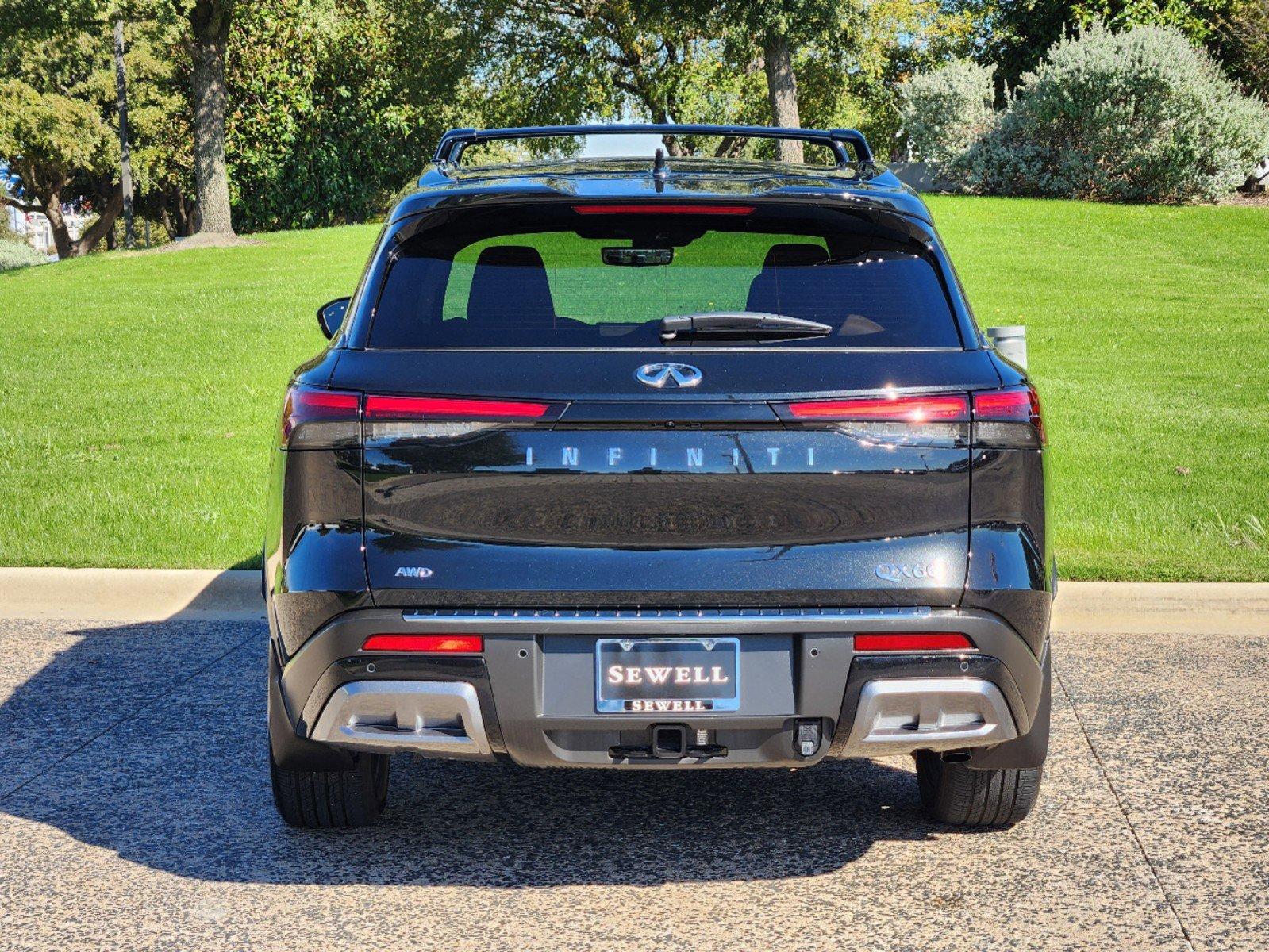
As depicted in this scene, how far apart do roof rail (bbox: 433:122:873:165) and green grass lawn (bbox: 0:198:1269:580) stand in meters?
3.20

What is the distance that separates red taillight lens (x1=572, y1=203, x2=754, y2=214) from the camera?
3836 mm

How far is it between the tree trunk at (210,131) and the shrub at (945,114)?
1345 cm

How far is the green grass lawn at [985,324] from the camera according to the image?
8.26 meters

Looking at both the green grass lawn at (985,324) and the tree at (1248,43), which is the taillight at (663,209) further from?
the tree at (1248,43)

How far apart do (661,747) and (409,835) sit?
1.16 m

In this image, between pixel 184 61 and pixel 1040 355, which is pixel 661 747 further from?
pixel 184 61

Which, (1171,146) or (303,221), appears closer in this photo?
(1171,146)

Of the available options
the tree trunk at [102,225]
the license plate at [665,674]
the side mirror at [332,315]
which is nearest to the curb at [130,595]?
the side mirror at [332,315]

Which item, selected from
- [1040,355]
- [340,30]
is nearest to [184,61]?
[340,30]

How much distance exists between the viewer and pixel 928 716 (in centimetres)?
354

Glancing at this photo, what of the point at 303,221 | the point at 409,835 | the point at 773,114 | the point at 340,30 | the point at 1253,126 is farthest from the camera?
the point at 303,221

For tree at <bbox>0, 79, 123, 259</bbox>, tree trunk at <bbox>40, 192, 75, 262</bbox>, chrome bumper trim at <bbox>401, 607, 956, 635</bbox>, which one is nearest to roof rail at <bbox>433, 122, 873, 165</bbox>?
chrome bumper trim at <bbox>401, 607, 956, 635</bbox>

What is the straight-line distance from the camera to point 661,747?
354 cm

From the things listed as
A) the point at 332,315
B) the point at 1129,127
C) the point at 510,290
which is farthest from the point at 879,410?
the point at 1129,127
